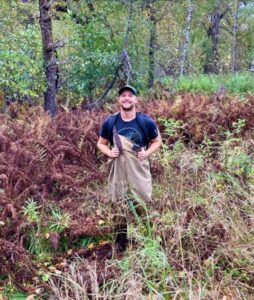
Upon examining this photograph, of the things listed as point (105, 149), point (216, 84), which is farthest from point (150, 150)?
point (216, 84)

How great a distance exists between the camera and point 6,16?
31.8 ft

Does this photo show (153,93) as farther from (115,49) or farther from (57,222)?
(57,222)

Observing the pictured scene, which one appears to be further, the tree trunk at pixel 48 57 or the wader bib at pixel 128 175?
the tree trunk at pixel 48 57

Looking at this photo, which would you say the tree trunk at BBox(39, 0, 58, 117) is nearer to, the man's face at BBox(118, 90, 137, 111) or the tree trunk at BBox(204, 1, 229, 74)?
the man's face at BBox(118, 90, 137, 111)

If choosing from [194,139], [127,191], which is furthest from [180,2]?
[127,191]

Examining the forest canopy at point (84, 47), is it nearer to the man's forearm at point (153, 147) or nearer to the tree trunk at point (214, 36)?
the man's forearm at point (153, 147)

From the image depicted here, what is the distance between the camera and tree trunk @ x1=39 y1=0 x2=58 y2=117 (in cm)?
855

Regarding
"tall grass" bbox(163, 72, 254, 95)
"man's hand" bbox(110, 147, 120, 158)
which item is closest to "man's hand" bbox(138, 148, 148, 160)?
"man's hand" bbox(110, 147, 120, 158)

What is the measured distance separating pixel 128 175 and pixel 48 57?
5065mm

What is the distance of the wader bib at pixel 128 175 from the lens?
4512 millimetres

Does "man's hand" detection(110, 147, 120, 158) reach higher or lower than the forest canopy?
lower

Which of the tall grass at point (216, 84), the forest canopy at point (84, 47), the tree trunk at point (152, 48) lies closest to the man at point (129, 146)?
the forest canopy at point (84, 47)

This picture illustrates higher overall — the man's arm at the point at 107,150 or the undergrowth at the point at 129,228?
the man's arm at the point at 107,150

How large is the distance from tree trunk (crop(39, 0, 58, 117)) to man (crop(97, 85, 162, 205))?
4.58m
